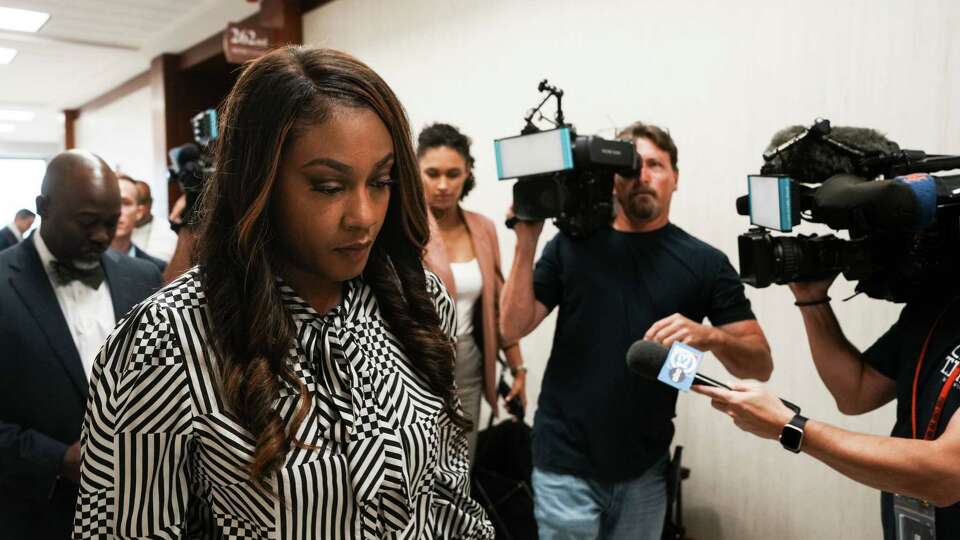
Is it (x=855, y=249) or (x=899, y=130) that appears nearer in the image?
(x=855, y=249)

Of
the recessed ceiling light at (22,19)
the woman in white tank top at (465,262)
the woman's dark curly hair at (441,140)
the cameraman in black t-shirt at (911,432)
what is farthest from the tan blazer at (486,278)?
the recessed ceiling light at (22,19)

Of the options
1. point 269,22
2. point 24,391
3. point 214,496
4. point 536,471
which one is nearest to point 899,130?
point 536,471

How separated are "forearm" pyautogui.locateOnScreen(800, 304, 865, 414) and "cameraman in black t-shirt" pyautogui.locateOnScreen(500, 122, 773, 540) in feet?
0.88

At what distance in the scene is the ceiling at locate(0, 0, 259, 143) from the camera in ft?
18.0

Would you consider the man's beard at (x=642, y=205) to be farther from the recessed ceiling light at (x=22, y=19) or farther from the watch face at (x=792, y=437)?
the recessed ceiling light at (x=22, y=19)

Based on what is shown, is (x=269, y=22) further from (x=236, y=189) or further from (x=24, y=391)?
(x=236, y=189)

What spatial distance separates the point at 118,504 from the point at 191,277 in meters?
0.27

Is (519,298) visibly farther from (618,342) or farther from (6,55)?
(6,55)

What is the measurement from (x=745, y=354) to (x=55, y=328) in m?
1.66

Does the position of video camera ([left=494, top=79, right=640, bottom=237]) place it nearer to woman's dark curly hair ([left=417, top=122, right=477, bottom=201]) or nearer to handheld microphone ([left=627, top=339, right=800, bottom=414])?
handheld microphone ([left=627, top=339, right=800, bottom=414])

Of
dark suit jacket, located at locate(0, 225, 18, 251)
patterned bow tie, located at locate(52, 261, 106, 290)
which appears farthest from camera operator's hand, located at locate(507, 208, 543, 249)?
dark suit jacket, located at locate(0, 225, 18, 251)

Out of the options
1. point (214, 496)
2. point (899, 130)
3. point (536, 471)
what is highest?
point (899, 130)

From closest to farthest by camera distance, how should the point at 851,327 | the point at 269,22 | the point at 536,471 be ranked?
the point at 536,471 → the point at 851,327 → the point at 269,22

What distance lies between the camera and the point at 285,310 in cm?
91
